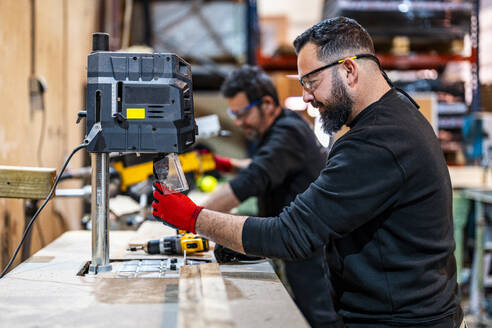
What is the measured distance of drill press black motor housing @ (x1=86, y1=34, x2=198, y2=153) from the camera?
1.25m

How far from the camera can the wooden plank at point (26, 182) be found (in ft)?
4.47

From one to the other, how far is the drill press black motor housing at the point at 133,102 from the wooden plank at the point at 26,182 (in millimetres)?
220

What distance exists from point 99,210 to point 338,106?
0.74m

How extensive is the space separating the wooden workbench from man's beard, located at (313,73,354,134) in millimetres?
483

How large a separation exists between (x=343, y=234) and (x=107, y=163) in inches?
26.6

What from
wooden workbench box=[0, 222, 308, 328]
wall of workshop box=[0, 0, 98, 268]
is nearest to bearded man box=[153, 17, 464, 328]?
wooden workbench box=[0, 222, 308, 328]

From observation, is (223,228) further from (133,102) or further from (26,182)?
(26,182)

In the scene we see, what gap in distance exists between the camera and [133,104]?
1.26 metres

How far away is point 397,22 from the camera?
4070 millimetres

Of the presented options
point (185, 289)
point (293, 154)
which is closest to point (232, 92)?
point (293, 154)

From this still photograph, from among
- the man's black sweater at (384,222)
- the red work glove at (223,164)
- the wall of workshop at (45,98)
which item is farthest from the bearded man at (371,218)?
the red work glove at (223,164)

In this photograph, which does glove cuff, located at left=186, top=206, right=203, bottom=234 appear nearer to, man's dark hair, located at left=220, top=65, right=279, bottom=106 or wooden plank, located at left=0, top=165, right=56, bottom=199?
wooden plank, located at left=0, top=165, right=56, bottom=199

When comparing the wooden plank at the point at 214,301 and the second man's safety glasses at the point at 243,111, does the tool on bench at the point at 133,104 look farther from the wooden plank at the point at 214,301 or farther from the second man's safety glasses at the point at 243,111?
the second man's safety glasses at the point at 243,111

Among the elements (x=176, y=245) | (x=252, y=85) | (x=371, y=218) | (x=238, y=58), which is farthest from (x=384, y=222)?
(x=238, y=58)
